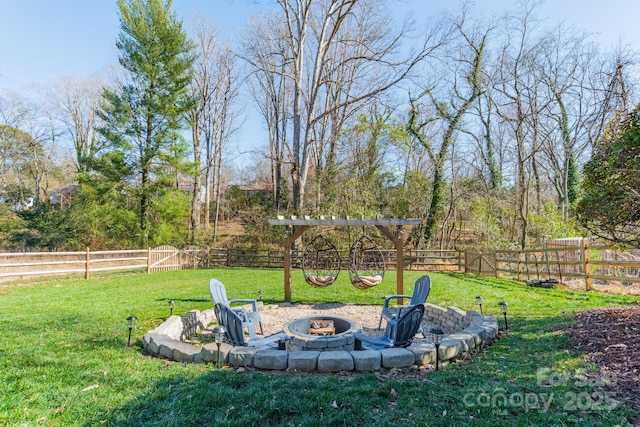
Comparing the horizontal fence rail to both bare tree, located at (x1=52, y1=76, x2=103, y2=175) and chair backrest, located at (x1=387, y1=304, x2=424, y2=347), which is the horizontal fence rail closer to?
chair backrest, located at (x1=387, y1=304, x2=424, y2=347)

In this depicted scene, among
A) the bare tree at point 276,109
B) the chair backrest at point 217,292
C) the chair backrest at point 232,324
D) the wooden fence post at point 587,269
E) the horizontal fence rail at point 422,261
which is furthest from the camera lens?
the bare tree at point 276,109

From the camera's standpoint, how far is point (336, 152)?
56.8 ft

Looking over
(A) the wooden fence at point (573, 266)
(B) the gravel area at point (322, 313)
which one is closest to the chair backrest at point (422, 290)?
(B) the gravel area at point (322, 313)

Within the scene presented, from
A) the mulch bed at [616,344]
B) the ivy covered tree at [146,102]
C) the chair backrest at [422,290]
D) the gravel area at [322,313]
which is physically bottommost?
the gravel area at [322,313]

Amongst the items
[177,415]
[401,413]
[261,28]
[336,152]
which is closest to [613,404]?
[401,413]

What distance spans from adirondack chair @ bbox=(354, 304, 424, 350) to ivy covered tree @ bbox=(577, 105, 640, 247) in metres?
2.57

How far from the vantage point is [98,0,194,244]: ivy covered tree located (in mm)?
14344

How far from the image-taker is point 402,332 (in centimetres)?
388

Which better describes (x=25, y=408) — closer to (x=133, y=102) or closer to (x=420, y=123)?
(x=133, y=102)

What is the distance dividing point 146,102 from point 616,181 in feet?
53.4

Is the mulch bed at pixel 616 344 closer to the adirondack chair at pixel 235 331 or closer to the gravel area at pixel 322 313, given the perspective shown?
the gravel area at pixel 322 313

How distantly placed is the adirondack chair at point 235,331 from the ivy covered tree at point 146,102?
12.8 m

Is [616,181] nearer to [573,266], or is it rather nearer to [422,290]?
[422,290]

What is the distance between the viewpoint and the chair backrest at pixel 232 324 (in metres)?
3.80
